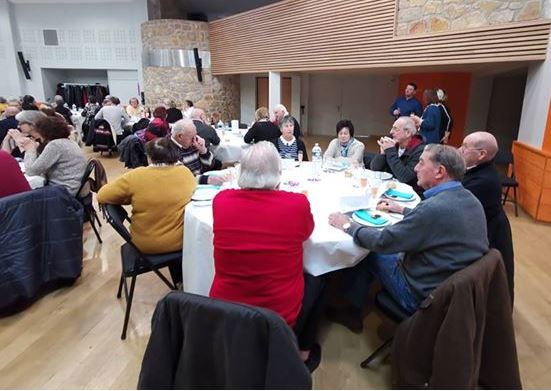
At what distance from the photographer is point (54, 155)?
2.84 m

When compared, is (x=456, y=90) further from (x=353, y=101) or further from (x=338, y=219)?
(x=338, y=219)

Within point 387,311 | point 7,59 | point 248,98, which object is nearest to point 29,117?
point 387,311

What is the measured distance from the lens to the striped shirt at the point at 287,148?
3852mm

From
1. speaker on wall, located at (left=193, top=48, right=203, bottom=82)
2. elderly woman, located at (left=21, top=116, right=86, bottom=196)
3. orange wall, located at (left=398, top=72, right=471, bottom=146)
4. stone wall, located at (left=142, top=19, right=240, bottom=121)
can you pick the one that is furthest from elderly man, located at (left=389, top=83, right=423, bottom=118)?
speaker on wall, located at (left=193, top=48, right=203, bottom=82)

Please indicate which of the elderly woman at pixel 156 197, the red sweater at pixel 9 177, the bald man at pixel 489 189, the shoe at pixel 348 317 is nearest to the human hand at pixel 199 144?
the elderly woman at pixel 156 197

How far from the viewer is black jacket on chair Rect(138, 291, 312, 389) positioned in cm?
106

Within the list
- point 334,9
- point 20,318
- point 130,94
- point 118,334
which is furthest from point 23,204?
point 130,94

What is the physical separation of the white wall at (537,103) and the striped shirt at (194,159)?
12.7ft

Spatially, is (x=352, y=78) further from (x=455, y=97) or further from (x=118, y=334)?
(x=118, y=334)

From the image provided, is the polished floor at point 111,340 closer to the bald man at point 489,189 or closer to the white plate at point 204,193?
the bald man at point 489,189

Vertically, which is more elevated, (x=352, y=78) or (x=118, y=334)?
(x=352, y=78)

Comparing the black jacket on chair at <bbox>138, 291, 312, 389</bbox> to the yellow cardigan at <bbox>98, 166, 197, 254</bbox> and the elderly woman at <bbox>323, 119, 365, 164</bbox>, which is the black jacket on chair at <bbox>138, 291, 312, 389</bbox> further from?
the elderly woman at <bbox>323, 119, 365, 164</bbox>

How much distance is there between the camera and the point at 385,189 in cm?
249

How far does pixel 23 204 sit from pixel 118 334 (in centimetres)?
105
